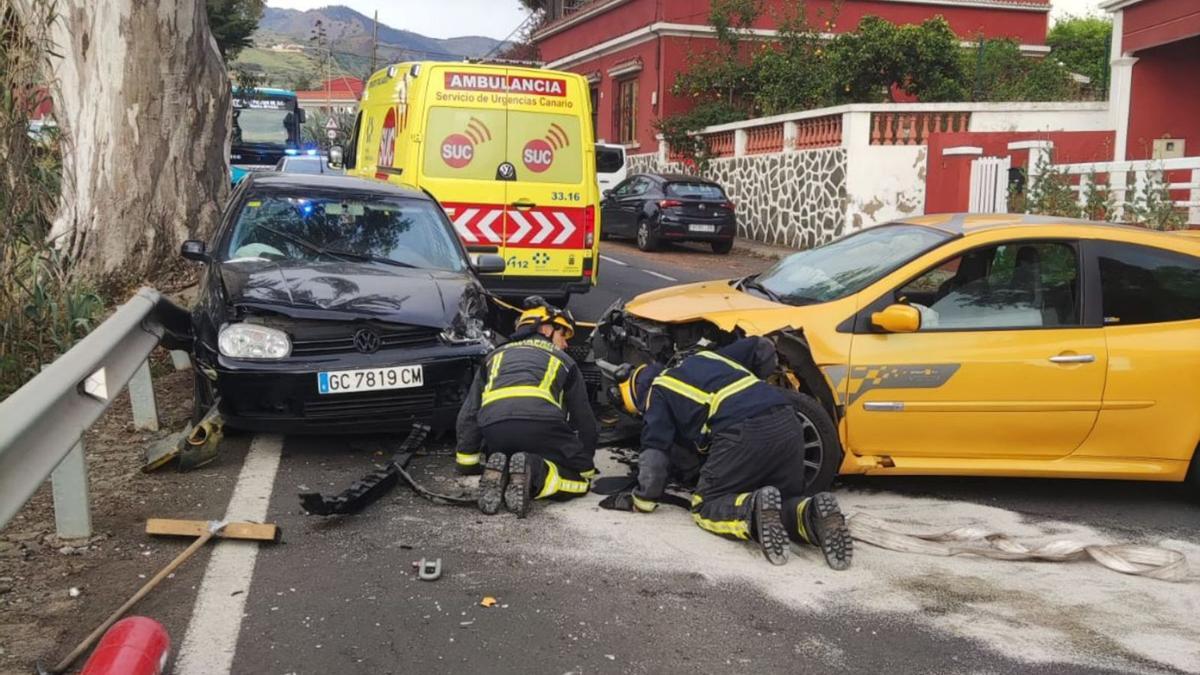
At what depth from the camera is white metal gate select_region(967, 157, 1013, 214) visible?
1570cm

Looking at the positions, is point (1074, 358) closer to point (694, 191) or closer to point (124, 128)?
point (124, 128)

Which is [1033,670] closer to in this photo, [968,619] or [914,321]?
[968,619]

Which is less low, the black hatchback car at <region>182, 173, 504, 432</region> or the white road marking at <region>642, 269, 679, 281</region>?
the black hatchback car at <region>182, 173, 504, 432</region>

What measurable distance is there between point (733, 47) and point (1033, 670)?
83.9 feet

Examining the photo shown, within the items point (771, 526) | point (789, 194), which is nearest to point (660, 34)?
point (789, 194)

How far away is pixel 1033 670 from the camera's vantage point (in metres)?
3.78

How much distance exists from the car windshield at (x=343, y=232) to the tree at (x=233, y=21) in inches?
1186

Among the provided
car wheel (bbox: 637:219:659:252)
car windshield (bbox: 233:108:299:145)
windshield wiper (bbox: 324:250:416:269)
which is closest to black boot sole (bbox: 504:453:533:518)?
windshield wiper (bbox: 324:250:416:269)

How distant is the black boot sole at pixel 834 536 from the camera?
4.65m

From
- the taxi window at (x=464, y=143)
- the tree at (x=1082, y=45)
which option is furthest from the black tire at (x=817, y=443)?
the tree at (x=1082, y=45)

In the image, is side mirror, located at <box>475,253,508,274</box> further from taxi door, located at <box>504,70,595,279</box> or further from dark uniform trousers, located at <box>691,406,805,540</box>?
dark uniform trousers, located at <box>691,406,805,540</box>

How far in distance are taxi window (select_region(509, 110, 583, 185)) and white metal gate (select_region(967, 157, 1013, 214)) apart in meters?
7.56

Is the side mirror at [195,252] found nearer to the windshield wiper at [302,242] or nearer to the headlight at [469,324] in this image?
the windshield wiper at [302,242]

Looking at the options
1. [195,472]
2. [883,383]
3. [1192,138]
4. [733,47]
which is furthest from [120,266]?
[733,47]
